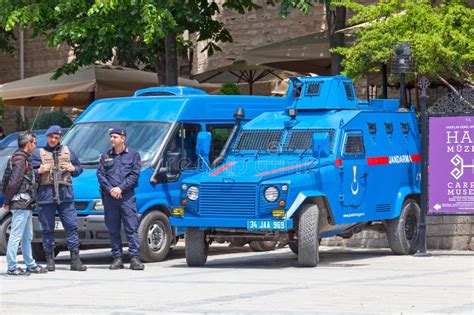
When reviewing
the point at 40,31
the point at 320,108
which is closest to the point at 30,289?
the point at 320,108

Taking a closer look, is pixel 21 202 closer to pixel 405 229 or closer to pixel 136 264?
pixel 136 264

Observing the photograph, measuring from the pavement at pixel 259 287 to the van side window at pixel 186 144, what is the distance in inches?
54.1

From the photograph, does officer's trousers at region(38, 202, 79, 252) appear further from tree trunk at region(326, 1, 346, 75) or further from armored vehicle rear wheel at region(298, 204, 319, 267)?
tree trunk at region(326, 1, 346, 75)

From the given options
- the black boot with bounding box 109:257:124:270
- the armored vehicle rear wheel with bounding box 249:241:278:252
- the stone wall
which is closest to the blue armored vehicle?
the black boot with bounding box 109:257:124:270

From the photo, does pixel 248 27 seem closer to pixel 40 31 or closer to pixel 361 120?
pixel 40 31

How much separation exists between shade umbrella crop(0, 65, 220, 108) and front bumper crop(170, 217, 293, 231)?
32.9 feet

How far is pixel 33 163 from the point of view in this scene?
1659 cm

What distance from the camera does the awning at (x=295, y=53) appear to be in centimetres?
2441

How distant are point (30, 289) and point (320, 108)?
5.62m

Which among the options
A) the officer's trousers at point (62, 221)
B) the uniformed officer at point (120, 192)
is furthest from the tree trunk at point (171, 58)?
the officer's trousers at point (62, 221)

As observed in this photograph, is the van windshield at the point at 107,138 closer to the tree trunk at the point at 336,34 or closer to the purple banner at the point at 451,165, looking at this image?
the purple banner at the point at 451,165

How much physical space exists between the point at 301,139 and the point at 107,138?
2850mm

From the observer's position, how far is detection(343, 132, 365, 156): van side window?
1744cm

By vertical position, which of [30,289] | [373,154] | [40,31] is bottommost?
[30,289]
